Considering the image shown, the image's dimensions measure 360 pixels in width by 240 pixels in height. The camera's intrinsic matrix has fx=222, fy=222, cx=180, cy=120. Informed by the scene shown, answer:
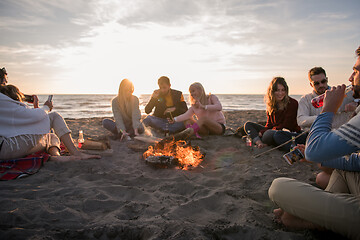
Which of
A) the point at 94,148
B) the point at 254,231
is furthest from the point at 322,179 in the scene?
the point at 94,148

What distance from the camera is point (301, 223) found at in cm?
180

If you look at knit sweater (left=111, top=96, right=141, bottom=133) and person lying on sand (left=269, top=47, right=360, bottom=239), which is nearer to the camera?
person lying on sand (left=269, top=47, right=360, bottom=239)

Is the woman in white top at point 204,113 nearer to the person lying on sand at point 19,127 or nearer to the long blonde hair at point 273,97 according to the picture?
the long blonde hair at point 273,97

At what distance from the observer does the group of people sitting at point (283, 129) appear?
1507 mm

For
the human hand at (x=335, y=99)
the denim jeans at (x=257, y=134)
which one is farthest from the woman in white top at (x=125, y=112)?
the human hand at (x=335, y=99)

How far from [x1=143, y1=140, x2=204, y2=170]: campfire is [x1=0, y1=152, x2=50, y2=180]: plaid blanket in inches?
62.4

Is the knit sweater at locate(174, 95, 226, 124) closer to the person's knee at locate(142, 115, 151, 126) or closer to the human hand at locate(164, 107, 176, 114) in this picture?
the human hand at locate(164, 107, 176, 114)

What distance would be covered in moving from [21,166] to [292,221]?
3430mm

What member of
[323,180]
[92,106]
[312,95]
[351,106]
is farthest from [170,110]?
[92,106]

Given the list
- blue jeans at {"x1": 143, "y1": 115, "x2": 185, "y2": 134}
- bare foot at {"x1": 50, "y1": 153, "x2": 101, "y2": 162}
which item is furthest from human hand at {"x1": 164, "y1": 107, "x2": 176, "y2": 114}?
bare foot at {"x1": 50, "y1": 153, "x2": 101, "y2": 162}

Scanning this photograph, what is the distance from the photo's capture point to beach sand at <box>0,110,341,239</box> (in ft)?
6.01

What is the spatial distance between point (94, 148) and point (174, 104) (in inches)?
116

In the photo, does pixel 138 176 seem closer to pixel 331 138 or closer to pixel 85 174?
pixel 85 174

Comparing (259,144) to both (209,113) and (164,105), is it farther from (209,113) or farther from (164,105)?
(164,105)
